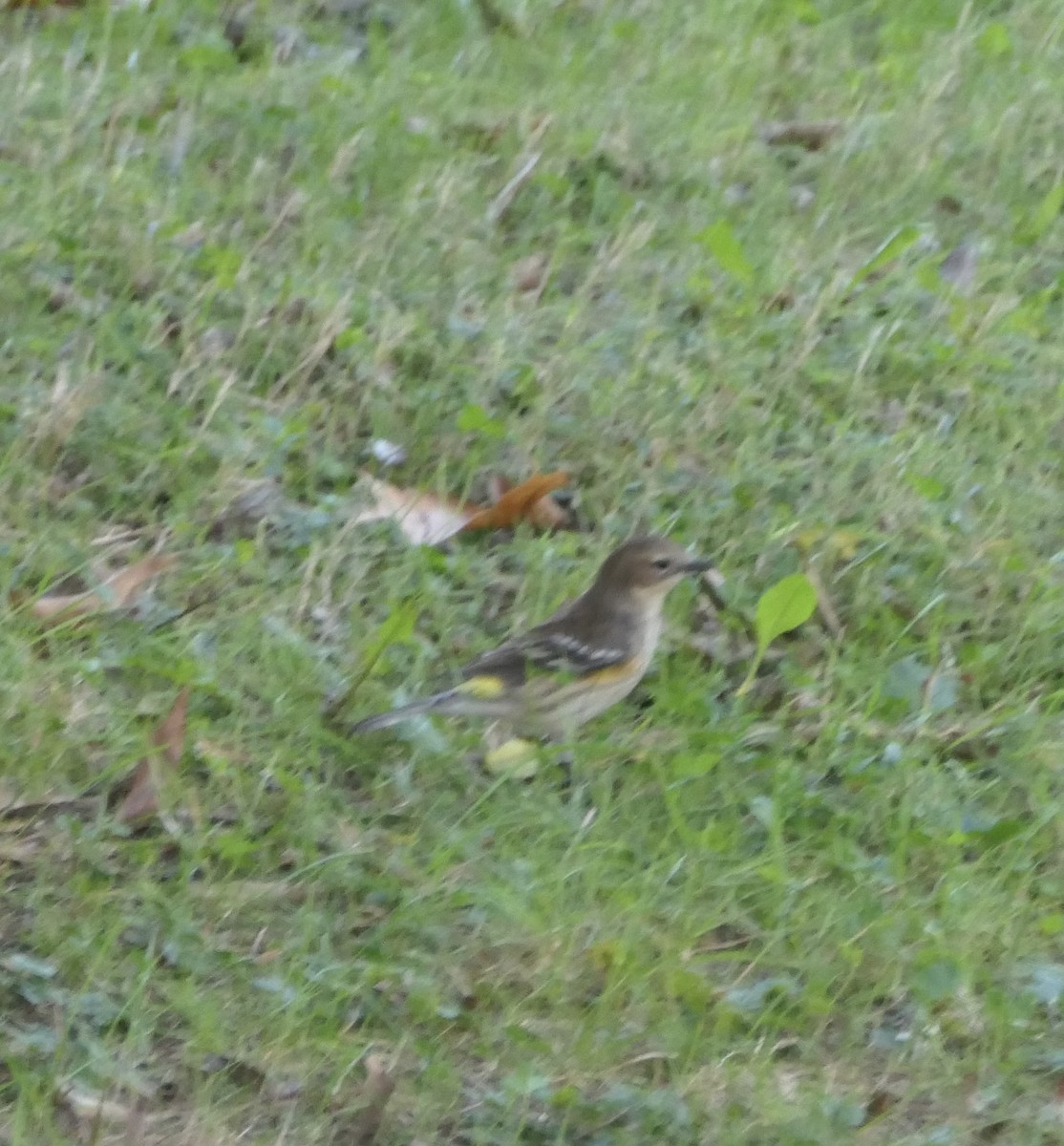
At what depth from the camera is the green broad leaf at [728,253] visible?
7324 mm

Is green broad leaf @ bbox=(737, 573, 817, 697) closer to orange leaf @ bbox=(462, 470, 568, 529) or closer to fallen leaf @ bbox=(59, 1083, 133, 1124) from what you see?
orange leaf @ bbox=(462, 470, 568, 529)

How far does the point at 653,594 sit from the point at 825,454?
49.3 inches

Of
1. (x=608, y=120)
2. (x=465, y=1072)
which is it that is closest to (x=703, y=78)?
(x=608, y=120)

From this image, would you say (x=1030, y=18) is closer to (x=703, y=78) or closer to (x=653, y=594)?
(x=703, y=78)

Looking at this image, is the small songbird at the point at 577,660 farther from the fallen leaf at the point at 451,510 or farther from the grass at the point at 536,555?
the fallen leaf at the point at 451,510

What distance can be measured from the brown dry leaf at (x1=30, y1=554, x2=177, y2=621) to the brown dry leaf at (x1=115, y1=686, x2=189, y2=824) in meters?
0.49

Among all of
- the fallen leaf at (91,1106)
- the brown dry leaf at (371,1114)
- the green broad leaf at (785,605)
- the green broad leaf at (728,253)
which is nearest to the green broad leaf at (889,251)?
Answer: the green broad leaf at (728,253)

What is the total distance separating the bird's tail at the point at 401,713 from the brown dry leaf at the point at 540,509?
1054mm

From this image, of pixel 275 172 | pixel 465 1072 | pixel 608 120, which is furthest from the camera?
pixel 608 120

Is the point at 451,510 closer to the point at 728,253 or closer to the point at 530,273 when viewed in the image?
the point at 530,273

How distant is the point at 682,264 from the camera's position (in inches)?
293

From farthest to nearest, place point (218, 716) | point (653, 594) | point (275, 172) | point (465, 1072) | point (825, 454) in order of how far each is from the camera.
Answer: point (275, 172) → point (825, 454) → point (653, 594) → point (218, 716) → point (465, 1072)

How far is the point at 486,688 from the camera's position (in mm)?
5477

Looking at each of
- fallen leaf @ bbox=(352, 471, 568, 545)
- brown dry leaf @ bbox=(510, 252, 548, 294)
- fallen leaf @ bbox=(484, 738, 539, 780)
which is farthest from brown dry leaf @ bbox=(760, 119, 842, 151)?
fallen leaf @ bbox=(484, 738, 539, 780)
